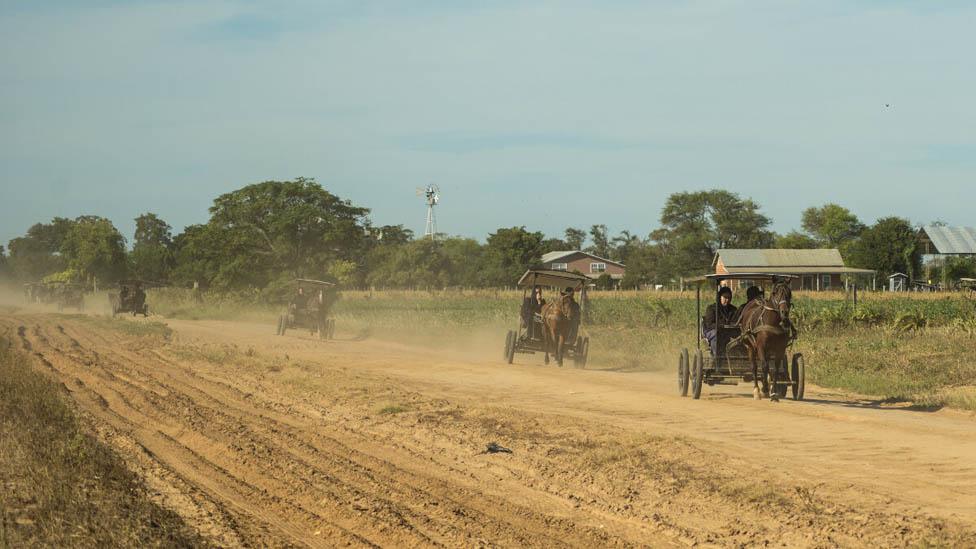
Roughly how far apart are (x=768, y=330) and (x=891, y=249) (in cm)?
7908

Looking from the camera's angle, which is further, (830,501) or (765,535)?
(830,501)

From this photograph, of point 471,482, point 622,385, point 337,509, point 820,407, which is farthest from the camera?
point 622,385

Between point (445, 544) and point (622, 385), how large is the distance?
1310 cm

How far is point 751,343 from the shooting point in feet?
54.5

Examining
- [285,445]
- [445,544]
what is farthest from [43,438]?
[445,544]

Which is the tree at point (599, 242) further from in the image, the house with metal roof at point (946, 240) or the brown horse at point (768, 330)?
the brown horse at point (768, 330)

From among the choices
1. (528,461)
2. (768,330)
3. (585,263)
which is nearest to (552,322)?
(768,330)

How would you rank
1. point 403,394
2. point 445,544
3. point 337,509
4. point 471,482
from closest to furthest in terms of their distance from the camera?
point 445,544, point 337,509, point 471,482, point 403,394

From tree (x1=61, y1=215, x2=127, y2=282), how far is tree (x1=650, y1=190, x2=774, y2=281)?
52.6 meters

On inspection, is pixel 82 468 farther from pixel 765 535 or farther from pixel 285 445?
pixel 765 535

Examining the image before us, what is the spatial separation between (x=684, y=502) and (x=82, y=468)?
5.95m

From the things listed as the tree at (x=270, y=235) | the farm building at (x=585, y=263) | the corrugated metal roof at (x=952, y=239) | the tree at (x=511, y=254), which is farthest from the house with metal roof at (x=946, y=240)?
the tree at (x=270, y=235)

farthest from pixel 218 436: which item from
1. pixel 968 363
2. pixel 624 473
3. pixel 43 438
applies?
pixel 968 363

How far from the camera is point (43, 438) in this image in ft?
40.2
